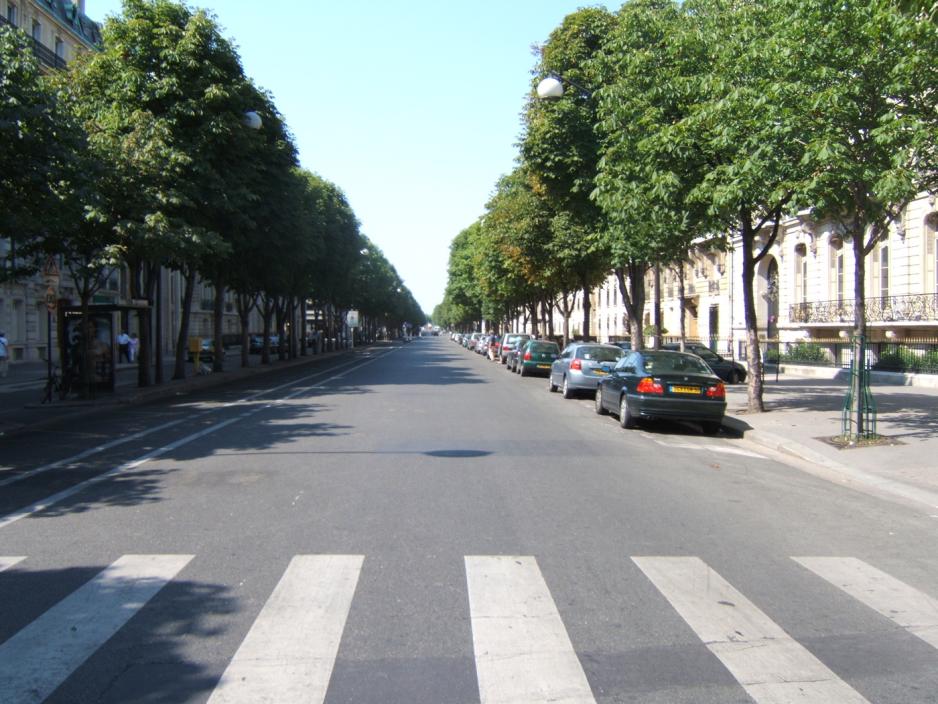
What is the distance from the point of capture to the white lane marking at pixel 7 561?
5.62 meters

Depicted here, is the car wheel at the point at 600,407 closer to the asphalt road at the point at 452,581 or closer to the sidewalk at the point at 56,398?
the asphalt road at the point at 452,581

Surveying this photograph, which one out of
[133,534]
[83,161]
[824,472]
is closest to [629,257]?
[824,472]

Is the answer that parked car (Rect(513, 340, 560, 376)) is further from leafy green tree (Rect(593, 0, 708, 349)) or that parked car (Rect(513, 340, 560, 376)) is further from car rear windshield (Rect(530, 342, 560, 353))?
leafy green tree (Rect(593, 0, 708, 349))

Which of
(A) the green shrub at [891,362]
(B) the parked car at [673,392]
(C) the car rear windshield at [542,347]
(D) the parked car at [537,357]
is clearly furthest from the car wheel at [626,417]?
(C) the car rear windshield at [542,347]

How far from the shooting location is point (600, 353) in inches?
839

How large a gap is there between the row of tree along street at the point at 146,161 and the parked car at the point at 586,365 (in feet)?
32.2

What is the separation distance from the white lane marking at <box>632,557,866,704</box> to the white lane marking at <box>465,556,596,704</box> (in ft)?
2.65

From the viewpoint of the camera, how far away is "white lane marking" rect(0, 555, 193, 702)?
150 inches

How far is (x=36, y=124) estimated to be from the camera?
1298 centimetres

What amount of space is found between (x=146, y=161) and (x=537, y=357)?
16.6m

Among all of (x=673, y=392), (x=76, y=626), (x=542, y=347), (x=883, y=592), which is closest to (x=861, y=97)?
(x=673, y=392)

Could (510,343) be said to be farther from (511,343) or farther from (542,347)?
(542,347)

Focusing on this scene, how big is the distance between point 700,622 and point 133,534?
450 centimetres

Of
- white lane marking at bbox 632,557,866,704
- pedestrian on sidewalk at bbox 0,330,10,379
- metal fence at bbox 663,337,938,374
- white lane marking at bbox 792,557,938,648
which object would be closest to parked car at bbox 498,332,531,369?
metal fence at bbox 663,337,938,374
